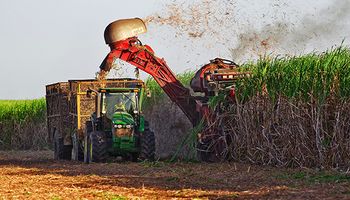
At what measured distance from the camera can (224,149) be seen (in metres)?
21.7

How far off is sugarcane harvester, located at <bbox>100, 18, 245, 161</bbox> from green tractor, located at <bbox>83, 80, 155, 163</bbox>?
976 mm

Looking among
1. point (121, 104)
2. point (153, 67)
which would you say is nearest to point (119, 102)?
point (121, 104)

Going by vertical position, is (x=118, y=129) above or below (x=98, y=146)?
above

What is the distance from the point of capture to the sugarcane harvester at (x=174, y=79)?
22.2 meters

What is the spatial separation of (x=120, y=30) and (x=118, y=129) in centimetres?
308

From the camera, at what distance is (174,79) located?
25203 mm

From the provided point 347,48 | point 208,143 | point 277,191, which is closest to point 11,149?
point 208,143

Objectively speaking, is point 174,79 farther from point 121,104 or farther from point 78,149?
point 78,149

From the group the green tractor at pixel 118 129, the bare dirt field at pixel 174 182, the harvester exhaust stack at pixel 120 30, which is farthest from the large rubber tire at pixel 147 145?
the harvester exhaust stack at pixel 120 30

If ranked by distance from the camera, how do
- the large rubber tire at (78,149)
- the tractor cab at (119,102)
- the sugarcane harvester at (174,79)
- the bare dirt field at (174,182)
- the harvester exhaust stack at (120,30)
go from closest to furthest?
the bare dirt field at (174,182) → the sugarcane harvester at (174,79) → the tractor cab at (119,102) → the harvester exhaust stack at (120,30) → the large rubber tire at (78,149)

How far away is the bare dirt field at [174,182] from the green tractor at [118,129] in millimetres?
1073

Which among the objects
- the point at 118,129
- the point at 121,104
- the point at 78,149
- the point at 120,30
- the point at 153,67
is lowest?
the point at 78,149

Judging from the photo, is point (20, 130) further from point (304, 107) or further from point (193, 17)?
point (304, 107)

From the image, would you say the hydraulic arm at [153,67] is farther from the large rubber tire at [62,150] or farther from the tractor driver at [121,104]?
the large rubber tire at [62,150]
